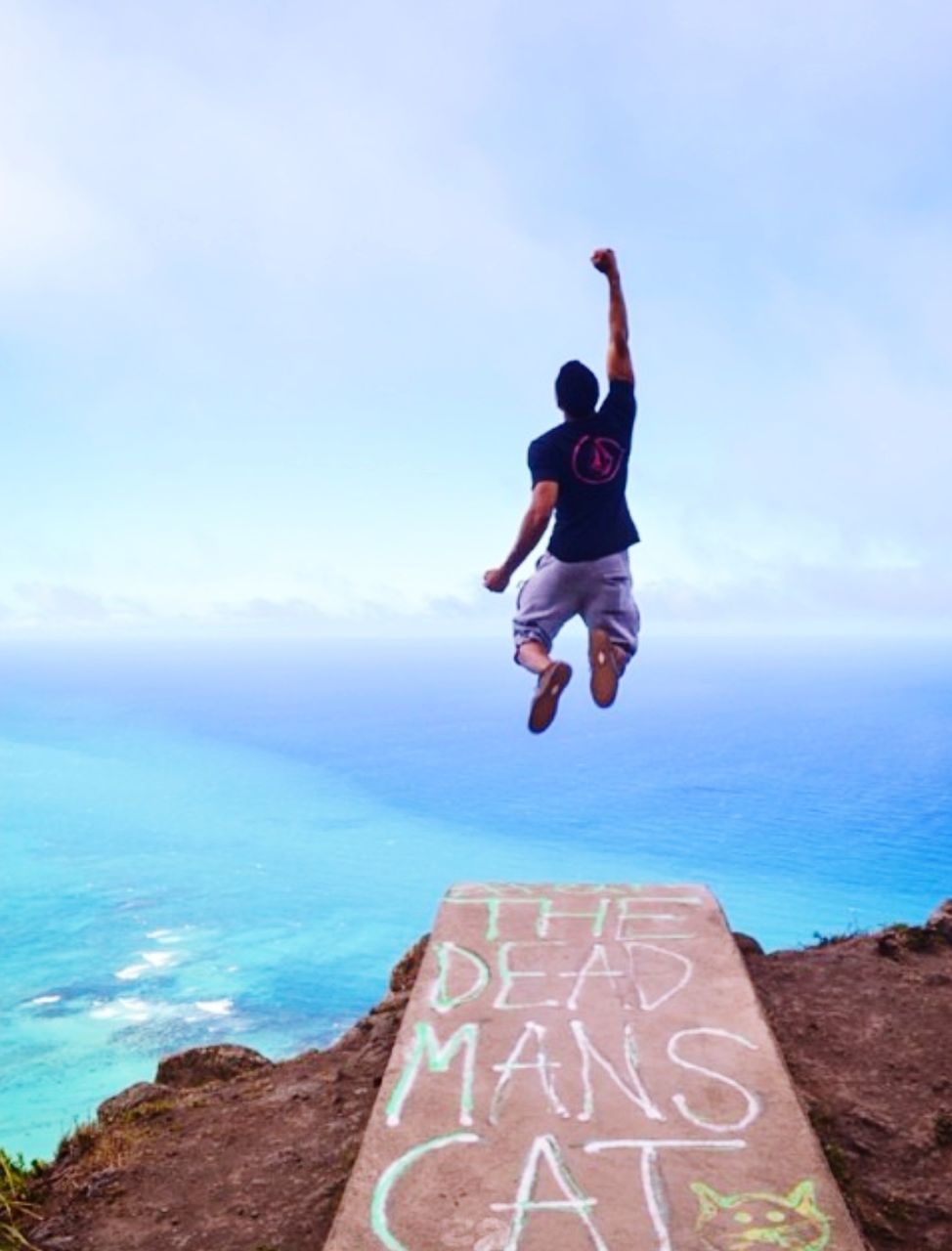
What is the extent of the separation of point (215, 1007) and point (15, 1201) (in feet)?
197

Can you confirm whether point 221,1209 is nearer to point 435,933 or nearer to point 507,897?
point 435,933

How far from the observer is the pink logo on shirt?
24.9 ft

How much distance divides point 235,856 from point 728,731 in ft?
371

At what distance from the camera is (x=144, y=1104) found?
9.66 metres

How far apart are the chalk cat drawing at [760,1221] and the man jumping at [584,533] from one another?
340 centimetres

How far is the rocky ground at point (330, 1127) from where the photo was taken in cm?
698

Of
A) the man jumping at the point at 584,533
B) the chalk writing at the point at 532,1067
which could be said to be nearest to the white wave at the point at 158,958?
the chalk writing at the point at 532,1067

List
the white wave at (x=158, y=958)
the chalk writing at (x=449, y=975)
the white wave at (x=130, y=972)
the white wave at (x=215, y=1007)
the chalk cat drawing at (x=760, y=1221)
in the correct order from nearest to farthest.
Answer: the chalk cat drawing at (x=760, y=1221), the chalk writing at (x=449, y=975), the white wave at (x=215, y=1007), the white wave at (x=130, y=972), the white wave at (x=158, y=958)

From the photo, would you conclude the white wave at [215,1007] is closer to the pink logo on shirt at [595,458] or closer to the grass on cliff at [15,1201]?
the grass on cliff at [15,1201]

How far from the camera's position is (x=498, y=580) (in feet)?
25.4

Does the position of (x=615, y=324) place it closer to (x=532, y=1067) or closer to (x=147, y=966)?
(x=532, y=1067)

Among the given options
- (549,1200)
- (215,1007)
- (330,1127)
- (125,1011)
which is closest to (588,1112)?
(549,1200)

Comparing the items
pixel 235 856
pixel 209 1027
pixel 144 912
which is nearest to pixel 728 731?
pixel 235 856

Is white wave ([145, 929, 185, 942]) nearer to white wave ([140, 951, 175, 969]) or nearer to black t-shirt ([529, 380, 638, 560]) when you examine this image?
white wave ([140, 951, 175, 969])
